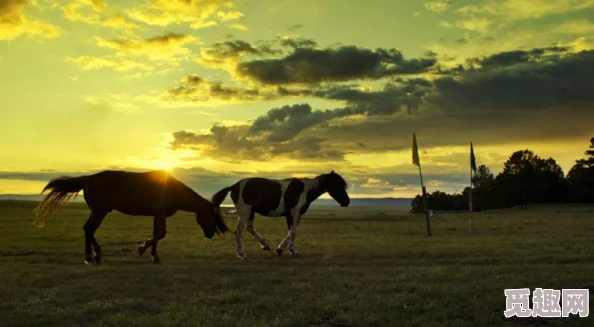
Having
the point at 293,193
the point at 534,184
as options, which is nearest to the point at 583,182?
the point at 534,184

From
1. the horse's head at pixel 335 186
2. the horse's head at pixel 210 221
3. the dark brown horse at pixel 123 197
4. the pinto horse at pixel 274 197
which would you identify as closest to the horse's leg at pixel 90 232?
the dark brown horse at pixel 123 197

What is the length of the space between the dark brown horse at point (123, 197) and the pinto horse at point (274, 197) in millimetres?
1574

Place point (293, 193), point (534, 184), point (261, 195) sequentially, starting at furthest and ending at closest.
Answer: point (534, 184)
point (293, 193)
point (261, 195)

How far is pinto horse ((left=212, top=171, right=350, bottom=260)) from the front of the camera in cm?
1848

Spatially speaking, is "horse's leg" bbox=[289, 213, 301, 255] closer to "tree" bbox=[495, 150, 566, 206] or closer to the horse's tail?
the horse's tail

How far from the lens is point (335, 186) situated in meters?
20.1

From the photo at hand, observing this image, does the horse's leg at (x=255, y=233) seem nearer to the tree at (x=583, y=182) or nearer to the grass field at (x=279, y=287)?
the grass field at (x=279, y=287)

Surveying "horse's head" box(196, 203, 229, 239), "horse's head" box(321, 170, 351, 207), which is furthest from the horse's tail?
"horse's head" box(321, 170, 351, 207)

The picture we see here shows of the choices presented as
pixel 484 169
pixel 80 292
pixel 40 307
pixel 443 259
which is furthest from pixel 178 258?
pixel 484 169

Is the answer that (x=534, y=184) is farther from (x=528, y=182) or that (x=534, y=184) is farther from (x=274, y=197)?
(x=274, y=197)

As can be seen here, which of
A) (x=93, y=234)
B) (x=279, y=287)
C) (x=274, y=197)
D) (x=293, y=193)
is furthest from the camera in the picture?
(x=293, y=193)

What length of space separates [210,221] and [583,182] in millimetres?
93373

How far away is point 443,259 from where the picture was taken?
1770 centimetres

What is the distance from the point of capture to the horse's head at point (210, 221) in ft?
59.5
